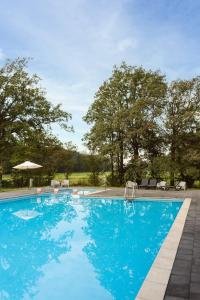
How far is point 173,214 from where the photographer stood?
11938 millimetres

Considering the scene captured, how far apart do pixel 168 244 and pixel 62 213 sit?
748cm

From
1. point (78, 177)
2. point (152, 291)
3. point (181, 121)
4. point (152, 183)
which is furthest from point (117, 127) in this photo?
point (152, 291)

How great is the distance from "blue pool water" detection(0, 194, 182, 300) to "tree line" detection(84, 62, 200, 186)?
29.1ft

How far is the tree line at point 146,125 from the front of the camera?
889 inches

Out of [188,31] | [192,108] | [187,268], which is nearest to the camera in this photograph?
[187,268]

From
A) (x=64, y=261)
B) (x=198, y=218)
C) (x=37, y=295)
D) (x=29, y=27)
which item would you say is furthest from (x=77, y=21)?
(x=37, y=295)

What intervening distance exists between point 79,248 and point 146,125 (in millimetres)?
15793

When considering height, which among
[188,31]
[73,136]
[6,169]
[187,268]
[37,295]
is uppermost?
[188,31]

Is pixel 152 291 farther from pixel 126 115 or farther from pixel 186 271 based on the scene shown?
pixel 126 115

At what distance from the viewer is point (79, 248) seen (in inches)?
302

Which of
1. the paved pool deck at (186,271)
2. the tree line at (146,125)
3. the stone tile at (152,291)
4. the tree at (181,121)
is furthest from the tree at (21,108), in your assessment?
the stone tile at (152,291)

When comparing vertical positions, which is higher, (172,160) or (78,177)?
(172,160)

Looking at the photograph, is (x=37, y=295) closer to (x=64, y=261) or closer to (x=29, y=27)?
(x=64, y=261)

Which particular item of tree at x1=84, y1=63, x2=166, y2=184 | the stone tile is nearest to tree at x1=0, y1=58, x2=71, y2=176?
tree at x1=84, y1=63, x2=166, y2=184
